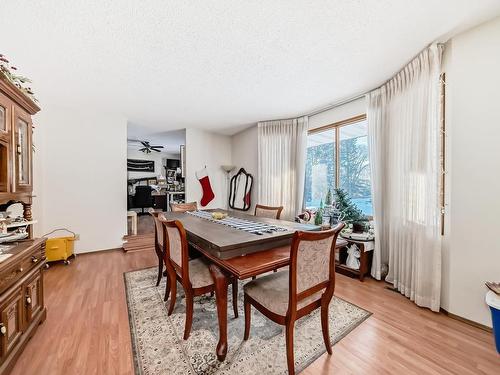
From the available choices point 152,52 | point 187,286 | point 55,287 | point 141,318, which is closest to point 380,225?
point 187,286

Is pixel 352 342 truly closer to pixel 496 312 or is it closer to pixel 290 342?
pixel 290 342

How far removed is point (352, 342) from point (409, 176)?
1.63 meters

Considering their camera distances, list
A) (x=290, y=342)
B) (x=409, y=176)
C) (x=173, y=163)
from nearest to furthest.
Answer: (x=290, y=342) < (x=409, y=176) < (x=173, y=163)

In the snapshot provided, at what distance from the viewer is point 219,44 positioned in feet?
5.95

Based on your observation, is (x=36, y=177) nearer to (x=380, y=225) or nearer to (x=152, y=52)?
(x=152, y=52)

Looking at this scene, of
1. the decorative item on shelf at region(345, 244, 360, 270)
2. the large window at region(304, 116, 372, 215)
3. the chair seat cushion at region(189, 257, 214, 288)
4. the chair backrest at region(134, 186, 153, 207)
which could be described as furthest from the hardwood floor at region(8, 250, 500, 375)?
the chair backrest at region(134, 186, 153, 207)

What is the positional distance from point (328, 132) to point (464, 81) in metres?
1.77

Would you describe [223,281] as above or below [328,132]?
below

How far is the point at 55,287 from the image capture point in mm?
2377

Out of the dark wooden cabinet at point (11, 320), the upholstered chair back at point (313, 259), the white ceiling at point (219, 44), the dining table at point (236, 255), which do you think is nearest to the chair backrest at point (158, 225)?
the dining table at point (236, 255)

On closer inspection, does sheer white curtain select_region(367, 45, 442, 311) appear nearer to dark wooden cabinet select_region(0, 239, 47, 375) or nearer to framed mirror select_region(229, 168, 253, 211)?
framed mirror select_region(229, 168, 253, 211)

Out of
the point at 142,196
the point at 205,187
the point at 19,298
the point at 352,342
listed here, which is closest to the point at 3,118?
the point at 19,298

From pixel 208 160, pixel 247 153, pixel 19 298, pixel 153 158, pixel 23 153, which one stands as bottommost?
pixel 19 298

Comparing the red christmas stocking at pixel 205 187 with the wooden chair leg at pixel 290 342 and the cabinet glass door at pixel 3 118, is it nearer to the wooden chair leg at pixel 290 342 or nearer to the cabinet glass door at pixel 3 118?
the cabinet glass door at pixel 3 118
